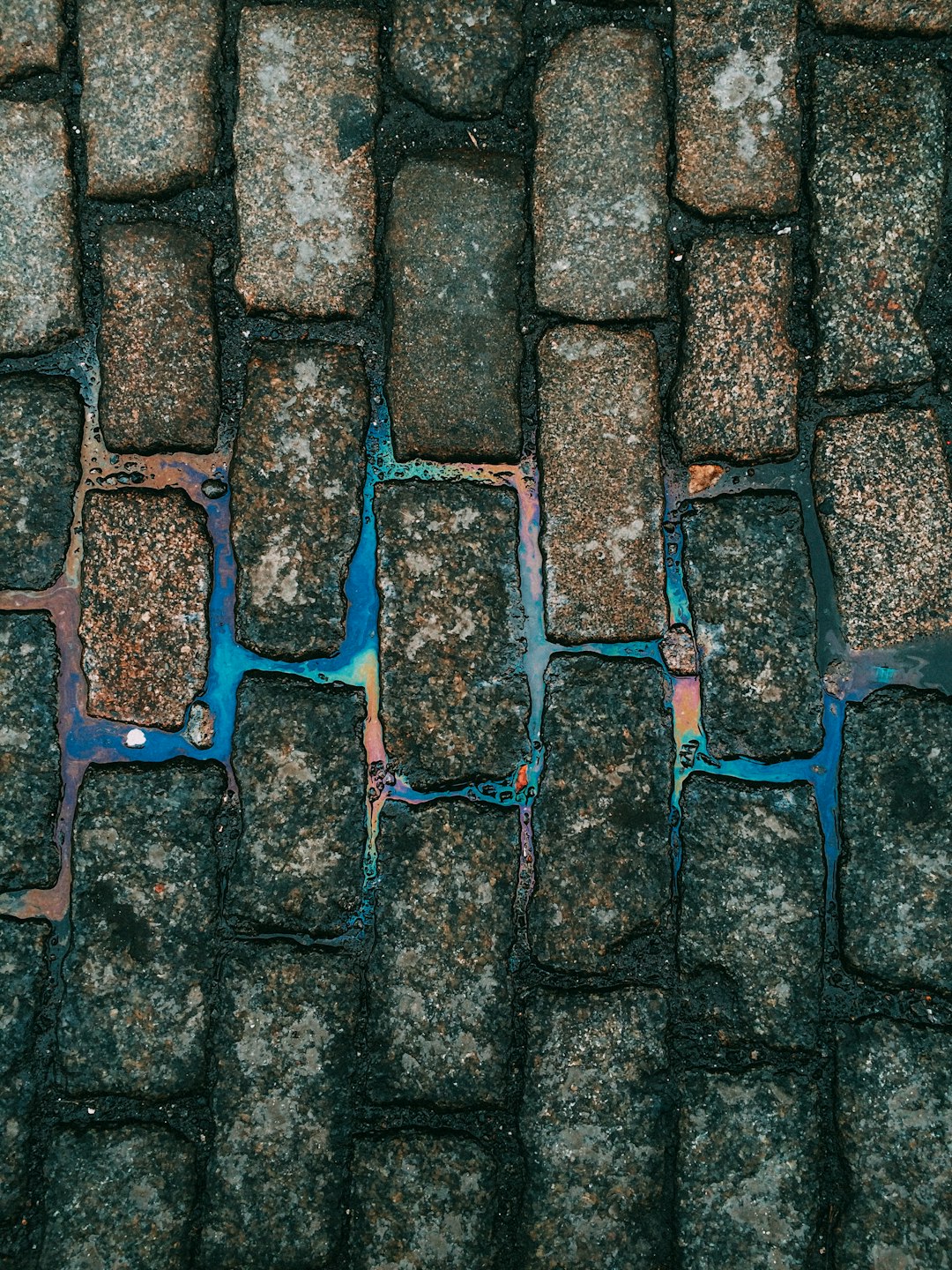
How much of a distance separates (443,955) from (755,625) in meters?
1.06

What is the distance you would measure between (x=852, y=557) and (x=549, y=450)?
2.49 feet

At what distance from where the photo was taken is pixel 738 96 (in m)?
2.16

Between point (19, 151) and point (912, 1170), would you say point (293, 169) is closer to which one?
point (19, 151)

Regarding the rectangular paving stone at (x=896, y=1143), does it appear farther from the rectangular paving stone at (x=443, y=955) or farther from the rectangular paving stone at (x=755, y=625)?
the rectangular paving stone at (x=443, y=955)

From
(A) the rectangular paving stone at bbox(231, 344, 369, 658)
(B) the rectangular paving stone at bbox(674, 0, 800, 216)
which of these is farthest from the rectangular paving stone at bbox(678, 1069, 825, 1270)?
(B) the rectangular paving stone at bbox(674, 0, 800, 216)

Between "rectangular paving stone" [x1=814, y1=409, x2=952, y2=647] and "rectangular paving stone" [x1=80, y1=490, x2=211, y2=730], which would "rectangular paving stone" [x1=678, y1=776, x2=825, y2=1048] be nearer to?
"rectangular paving stone" [x1=814, y1=409, x2=952, y2=647]

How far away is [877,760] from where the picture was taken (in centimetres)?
219

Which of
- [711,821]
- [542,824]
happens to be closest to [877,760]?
[711,821]

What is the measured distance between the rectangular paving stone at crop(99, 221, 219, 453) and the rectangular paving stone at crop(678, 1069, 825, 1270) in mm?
1962

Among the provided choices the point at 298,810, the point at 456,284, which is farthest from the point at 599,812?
the point at 456,284

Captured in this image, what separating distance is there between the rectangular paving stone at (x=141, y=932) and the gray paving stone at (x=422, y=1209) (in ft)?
1.57

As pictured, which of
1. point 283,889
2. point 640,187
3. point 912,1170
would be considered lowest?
point 912,1170

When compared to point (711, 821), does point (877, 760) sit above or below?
above

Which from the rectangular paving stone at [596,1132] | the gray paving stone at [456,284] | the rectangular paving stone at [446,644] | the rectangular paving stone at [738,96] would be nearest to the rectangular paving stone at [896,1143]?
the rectangular paving stone at [596,1132]
